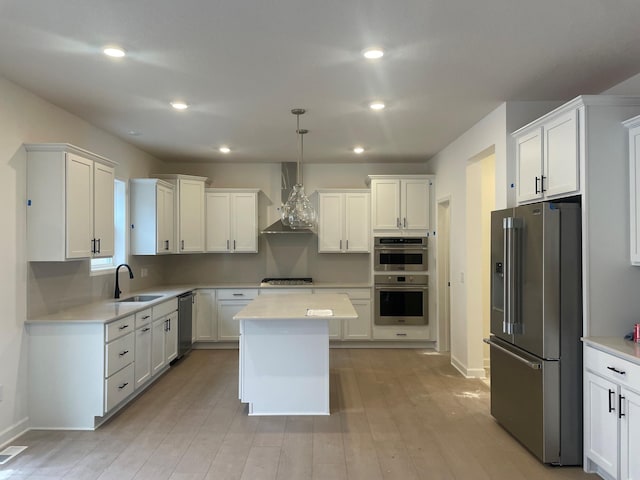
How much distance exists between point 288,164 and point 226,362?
3.09 metres

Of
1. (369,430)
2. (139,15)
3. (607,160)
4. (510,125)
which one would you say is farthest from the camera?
(510,125)

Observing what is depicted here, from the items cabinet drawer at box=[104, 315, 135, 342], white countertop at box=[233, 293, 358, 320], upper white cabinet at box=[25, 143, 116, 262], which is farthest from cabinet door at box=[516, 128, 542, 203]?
upper white cabinet at box=[25, 143, 116, 262]

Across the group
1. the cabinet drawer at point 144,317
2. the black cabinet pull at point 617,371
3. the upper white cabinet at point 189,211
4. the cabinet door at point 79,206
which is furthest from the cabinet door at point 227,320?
the black cabinet pull at point 617,371

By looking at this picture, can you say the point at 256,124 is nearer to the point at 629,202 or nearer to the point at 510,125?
the point at 510,125

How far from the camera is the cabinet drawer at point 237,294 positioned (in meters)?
6.26

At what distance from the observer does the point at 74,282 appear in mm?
4168

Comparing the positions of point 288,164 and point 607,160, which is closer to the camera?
point 607,160

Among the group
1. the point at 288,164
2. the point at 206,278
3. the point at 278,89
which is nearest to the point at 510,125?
the point at 278,89

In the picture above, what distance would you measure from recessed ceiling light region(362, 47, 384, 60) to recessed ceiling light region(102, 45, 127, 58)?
155cm

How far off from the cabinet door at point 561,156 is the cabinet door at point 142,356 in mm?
3818

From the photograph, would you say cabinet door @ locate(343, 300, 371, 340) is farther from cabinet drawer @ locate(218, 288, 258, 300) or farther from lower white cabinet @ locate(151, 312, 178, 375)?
lower white cabinet @ locate(151, 312, 178, 375)

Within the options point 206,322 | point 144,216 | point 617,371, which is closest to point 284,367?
point 617,371

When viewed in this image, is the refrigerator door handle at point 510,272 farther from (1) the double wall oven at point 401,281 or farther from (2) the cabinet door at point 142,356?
(2) the cabinet door at point 142,356

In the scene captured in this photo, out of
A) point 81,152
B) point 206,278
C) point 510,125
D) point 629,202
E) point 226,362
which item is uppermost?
point 510,125
